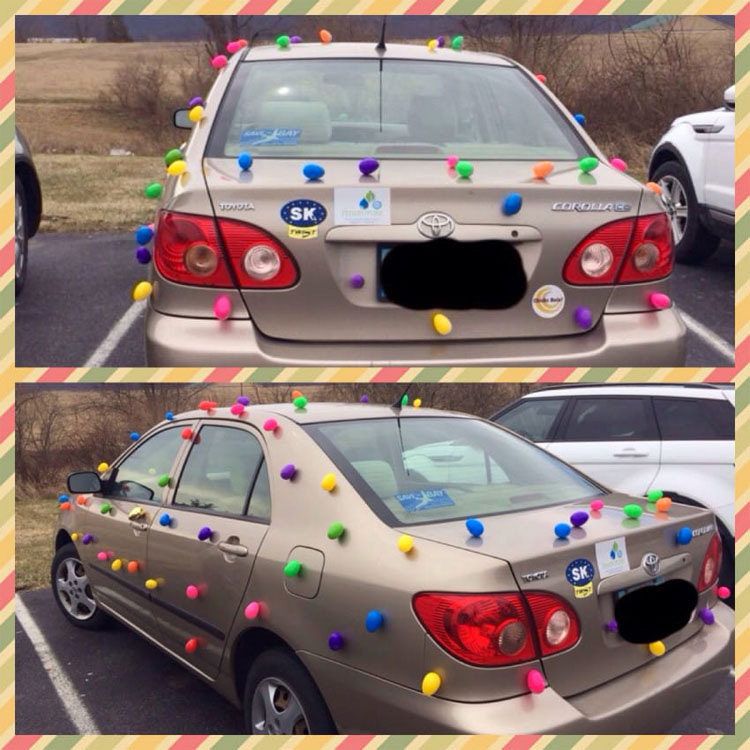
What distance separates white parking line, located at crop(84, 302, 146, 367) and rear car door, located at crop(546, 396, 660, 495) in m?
3.13

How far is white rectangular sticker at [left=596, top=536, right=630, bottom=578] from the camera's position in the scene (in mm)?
3020

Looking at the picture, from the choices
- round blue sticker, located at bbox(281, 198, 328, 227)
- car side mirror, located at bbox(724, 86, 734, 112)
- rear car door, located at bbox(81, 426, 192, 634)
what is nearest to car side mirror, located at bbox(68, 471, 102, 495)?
rear car door, located at bbox(81, 426, 192, 634)

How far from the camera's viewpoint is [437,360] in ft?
10.7

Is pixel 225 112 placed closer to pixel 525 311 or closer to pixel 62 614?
pixel 525 311

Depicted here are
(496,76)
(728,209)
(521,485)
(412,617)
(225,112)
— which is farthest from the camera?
(728,209)

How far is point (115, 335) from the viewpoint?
20.3 feet

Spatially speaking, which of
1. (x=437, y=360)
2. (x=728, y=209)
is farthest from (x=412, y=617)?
(x=728, y=209)

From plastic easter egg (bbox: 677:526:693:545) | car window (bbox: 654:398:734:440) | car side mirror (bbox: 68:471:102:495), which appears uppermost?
plastic easter egg (bbox: 677:526:693:545)

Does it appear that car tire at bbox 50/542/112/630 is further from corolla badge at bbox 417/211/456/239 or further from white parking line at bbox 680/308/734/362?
white parking line at bbox 680/308/734/362

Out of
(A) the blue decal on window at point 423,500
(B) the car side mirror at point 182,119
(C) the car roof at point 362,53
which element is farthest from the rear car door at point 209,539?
(B) the car side mirror at point 182,119

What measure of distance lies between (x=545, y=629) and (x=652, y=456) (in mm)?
3337

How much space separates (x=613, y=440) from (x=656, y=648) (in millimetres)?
3031

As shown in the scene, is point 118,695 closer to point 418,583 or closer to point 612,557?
point 418,583

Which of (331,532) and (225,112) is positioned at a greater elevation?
(225,112)
